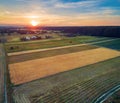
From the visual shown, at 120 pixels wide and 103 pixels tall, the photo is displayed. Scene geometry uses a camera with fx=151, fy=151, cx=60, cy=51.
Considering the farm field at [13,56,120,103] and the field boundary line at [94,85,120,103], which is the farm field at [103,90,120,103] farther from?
the farm field at [13,56,120,103]

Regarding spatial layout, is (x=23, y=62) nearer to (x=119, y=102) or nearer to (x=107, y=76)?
(x=107, y=76)

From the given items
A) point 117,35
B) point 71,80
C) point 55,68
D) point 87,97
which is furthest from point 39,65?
point 117,35

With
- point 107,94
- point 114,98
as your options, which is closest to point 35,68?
point 107,94

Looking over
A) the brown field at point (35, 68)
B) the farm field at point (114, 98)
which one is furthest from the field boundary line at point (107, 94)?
the brown field at point (35, 68)

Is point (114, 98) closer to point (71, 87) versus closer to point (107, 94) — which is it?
point (107, 94)

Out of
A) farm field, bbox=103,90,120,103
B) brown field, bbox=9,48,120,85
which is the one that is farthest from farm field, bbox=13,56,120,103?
brown field, bbox=9,48,120,85

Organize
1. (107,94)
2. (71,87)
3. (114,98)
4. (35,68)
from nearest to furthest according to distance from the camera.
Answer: (114,98)
(107,94)
(71,87)
(35,68)

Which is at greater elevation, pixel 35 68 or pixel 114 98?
pixel 35 68

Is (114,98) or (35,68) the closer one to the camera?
(114,98)

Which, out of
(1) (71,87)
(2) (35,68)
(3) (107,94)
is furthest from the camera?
(2) (35,68)
